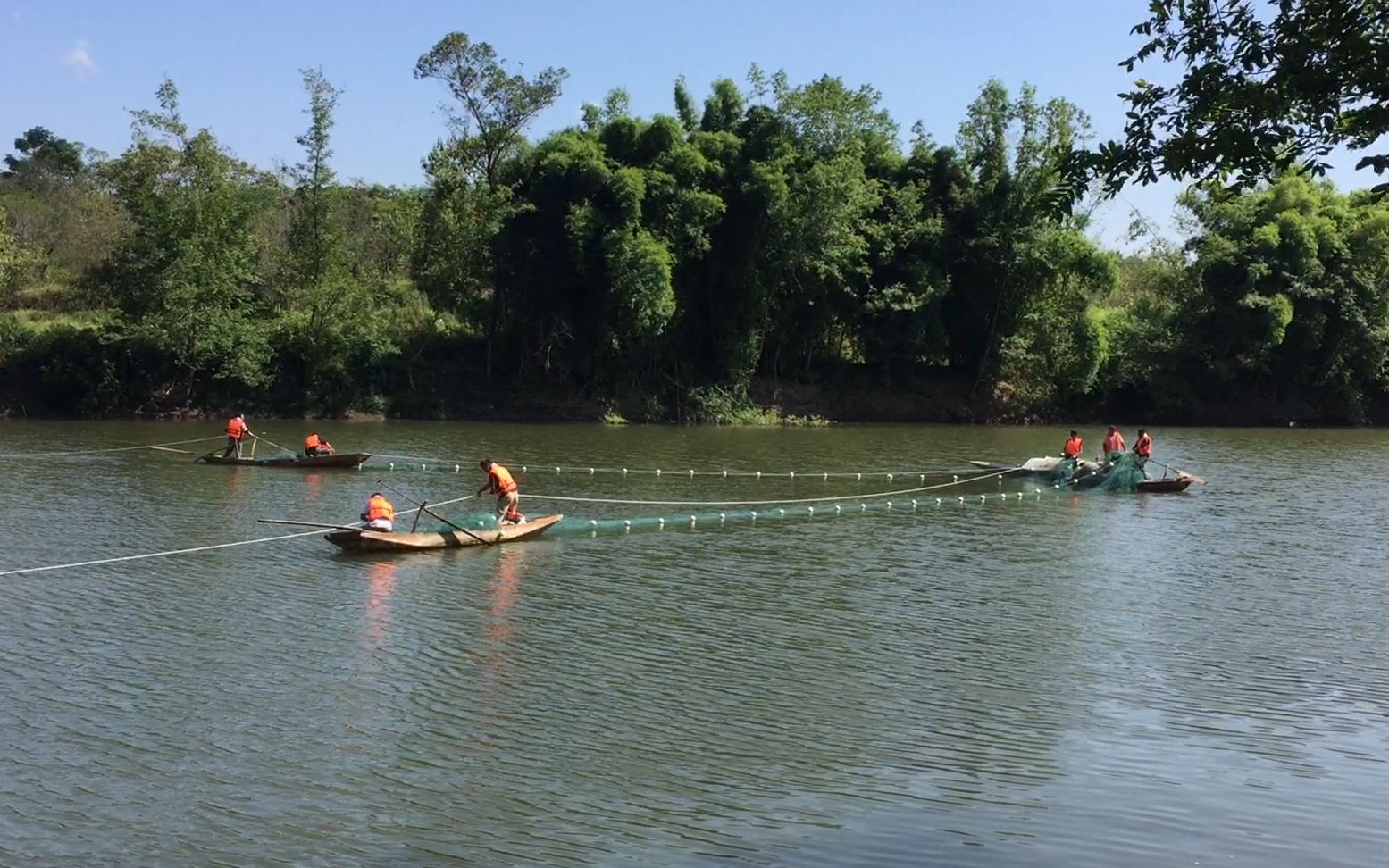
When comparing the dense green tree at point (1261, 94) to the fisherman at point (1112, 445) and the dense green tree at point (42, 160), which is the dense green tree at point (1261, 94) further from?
the dense green tree at point (42, 160)

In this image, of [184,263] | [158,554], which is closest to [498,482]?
[158,554]

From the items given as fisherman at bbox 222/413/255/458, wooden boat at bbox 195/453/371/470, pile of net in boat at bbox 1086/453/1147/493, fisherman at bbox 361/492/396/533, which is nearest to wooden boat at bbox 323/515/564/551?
fisherman at bbox 361/492/396/533

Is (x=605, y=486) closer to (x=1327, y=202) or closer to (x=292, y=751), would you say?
(x=292, y=751)

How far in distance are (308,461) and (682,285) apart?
82.7 ft

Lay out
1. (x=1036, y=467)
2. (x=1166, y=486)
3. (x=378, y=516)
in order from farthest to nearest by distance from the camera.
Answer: (x=1036, y=467) → (x=1166, y=486) → (x=378, y=516)

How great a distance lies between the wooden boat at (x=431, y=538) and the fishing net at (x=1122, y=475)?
1491 centimetres

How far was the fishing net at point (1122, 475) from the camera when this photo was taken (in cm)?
3041

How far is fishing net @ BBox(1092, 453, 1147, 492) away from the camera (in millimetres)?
30406

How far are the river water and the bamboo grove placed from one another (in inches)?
1103

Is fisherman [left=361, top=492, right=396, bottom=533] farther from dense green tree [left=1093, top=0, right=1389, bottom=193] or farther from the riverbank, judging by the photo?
the riverbank

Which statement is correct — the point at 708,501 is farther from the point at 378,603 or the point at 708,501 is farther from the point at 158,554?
the point at 378,603

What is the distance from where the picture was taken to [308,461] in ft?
106

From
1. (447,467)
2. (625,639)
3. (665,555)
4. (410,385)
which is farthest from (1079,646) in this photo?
(410,385)

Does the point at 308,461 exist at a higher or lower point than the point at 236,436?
lower
